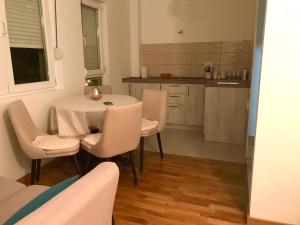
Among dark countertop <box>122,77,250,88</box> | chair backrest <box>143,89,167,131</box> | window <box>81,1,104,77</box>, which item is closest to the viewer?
chair backrest <box>143,89,167,131</box>

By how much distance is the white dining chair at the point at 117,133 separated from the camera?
6.62ft

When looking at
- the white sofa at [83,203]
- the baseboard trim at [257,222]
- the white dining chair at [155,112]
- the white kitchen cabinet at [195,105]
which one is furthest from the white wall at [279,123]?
the white kitchen cabinet at [195,105]

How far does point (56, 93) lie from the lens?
2.88 metres

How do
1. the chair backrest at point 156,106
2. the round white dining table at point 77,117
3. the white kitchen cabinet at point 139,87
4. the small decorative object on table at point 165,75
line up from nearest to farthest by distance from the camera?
the round white dining table at point 77,117, the chair backrest at point 156,106, the white kitchen cabinet at point 139,87, the small decorative object on table at point 165,75

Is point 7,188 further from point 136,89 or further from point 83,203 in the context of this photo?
point 136,89

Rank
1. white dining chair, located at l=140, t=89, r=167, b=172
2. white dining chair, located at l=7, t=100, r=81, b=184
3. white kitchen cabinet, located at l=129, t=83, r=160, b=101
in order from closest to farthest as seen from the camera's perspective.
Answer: white dining chair, located at l=7, t=100, r=81, b=184, white dining chair, located at l=140, t=89, r=167, b=172, white kitchen cabinet, located at l=129, t=83, r=160, b=101

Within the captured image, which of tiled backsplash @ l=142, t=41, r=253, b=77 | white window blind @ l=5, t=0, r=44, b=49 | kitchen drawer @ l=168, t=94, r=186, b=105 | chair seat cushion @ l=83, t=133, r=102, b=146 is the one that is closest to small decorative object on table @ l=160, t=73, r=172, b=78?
tiled backsplash @ l=142, t=41, r=253, b=77

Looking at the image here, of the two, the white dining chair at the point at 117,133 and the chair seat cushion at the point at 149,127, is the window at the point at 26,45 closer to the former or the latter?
the white dining chair at the point at 117,133

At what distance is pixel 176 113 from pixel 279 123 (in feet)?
8.69

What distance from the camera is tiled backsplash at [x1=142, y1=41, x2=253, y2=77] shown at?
13.4 ft

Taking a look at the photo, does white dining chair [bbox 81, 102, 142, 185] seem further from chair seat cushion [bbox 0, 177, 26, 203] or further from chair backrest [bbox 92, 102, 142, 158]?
chair seat cushion [bbox 0, 177, 26, 203]

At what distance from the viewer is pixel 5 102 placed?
2252mm

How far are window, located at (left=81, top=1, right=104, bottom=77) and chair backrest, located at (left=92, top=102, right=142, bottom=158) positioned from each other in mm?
1789

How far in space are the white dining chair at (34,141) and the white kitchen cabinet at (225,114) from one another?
6.68ft
